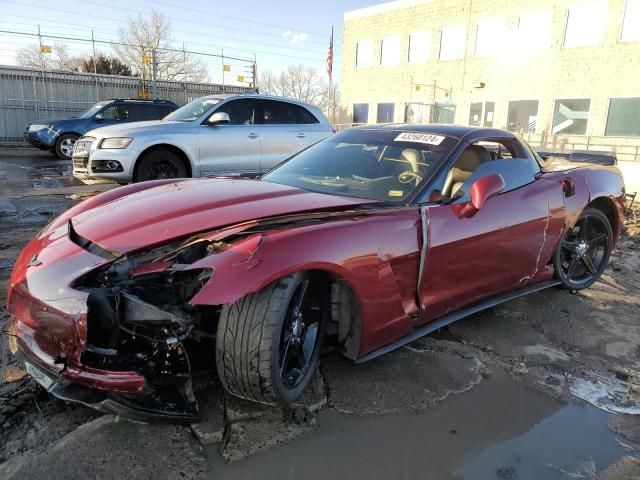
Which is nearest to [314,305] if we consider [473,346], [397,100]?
[473,346]

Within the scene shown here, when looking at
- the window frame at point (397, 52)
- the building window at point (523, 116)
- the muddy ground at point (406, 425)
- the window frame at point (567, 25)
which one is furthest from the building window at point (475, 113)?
the muddy ground at point (406, 425)

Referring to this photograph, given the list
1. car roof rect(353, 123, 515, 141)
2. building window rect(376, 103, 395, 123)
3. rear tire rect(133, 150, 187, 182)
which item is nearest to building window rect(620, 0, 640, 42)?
building window rect(376, 103, 395, 123)

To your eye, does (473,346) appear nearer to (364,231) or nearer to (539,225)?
(539,225)

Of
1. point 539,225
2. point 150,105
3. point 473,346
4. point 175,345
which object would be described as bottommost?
point 473,346

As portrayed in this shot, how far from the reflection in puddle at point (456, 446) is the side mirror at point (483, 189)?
1.11 meters

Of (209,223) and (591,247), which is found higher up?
(209,223)

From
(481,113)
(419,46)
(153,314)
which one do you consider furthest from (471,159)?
(419,46)

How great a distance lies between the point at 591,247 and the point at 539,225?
4.24 ft

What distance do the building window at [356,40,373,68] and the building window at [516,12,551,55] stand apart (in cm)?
909

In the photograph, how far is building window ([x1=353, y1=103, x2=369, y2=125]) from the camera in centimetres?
2955

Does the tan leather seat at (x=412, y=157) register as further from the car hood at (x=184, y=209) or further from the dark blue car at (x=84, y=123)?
the dark blue car at (x=84, y=123)

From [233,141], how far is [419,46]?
21.8 m

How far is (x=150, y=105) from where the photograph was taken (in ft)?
44.9

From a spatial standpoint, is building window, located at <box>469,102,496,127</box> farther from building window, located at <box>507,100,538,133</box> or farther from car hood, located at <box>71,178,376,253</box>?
car hood, located at <box>71,178,376,253</box>
